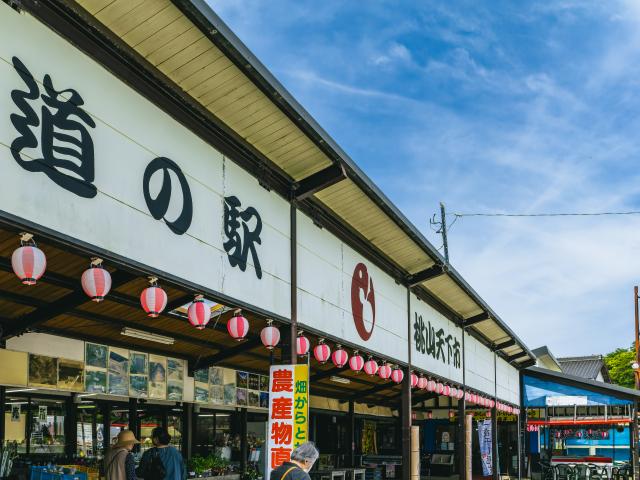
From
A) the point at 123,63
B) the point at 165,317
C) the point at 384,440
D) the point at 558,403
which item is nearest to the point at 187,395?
the point at 165,317

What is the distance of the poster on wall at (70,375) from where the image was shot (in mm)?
12594

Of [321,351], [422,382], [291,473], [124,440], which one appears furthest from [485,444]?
[291,473]

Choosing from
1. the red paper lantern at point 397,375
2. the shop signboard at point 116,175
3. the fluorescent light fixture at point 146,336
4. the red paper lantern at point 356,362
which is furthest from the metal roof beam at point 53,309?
the red paper lantern at point 397,375

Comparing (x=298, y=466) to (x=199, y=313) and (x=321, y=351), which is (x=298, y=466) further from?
(x=321, y=351)

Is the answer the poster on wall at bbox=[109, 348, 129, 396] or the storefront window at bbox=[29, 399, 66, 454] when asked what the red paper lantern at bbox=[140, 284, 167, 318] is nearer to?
the poster on wall at bbox=[109, 348, 129, 396]

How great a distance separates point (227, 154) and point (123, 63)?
2.33m

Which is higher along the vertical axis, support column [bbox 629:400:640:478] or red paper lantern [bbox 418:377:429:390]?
red paper lantern [bbox 418:377:429:390]

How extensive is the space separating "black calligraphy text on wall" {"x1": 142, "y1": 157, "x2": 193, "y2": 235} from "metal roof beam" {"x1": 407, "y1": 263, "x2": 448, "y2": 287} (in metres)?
10.0

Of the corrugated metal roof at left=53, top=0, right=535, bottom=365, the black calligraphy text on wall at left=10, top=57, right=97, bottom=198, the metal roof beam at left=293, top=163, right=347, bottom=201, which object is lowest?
the black calligraphy text on wall at left=10, top=57, right=97, bottom=198

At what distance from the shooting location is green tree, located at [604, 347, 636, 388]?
6081cm

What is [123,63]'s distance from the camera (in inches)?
313

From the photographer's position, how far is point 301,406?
10.9m

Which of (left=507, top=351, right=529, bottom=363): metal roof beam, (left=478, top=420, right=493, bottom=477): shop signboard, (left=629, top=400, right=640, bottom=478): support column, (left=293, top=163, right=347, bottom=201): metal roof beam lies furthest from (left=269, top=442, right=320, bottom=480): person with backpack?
(left=629, top=400, right=640, bottom=478): support column

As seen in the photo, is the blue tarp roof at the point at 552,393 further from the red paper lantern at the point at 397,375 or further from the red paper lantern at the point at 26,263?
the red paper lantern at the point at 26,263
